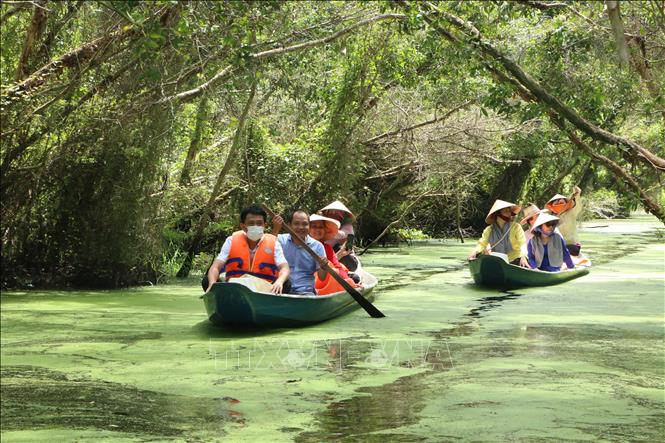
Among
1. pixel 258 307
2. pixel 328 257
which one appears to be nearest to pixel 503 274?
pixel 328 257

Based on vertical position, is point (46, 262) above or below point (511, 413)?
above

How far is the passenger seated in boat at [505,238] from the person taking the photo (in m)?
13.5

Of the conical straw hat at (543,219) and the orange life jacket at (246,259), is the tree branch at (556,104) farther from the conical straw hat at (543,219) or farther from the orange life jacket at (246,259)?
the conical straw hat at (543,219)

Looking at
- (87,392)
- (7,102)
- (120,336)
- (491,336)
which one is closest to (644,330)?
(491,336)

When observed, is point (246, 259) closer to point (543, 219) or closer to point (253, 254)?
point (253, 254)

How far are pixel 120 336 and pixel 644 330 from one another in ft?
15.0

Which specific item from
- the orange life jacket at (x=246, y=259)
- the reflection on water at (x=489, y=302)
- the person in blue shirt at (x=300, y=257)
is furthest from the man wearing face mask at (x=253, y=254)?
the reflection on water at (x=489, y=302)

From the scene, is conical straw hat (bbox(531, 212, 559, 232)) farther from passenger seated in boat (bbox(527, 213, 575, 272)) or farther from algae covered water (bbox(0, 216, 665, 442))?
algae covered water (bbox(0, 216, 665, 442))

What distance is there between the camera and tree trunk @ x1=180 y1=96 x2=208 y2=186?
1388 centimetres

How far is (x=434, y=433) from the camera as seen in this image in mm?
5523

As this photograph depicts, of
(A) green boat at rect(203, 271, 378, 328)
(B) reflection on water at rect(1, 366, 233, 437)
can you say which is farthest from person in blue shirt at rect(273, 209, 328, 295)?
(B) reflection on water at rect(1, 366, 233, 437)

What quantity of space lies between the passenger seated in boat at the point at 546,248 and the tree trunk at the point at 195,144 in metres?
4.52

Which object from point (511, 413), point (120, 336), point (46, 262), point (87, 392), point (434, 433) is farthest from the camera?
point (46, 262)

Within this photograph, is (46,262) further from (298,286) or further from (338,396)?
(338,396)
